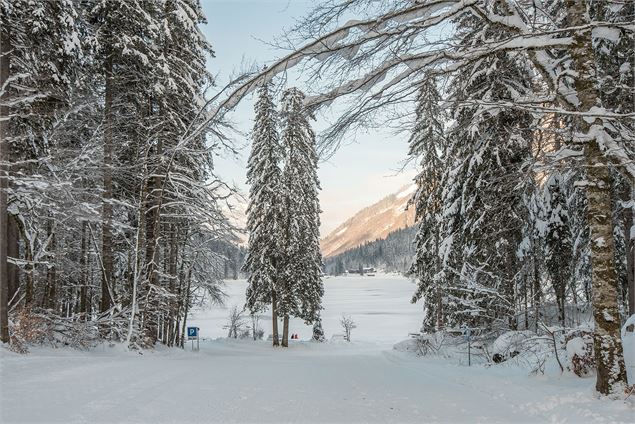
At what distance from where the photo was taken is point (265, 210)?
27109mm

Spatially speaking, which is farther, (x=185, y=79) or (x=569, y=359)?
(x=185, y=79)

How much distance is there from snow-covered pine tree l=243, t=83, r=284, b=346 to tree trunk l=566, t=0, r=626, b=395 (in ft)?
72.3

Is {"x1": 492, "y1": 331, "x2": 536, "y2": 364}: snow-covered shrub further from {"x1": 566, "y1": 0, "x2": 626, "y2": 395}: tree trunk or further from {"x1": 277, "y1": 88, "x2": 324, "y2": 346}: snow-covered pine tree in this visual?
{"x1": 277, "y1": 88, "x2": 324, "y2": 346}: snow-covered pine tree

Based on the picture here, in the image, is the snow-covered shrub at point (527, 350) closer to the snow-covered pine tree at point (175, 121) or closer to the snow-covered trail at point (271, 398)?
the snow-covered trail at point (271, 398)

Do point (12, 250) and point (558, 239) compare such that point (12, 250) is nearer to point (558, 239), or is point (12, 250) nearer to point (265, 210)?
point (558, 239)

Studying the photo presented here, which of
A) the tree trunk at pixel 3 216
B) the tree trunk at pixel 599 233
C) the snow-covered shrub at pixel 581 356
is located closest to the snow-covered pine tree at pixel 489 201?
the snow-covered shrub at pixel 581 356

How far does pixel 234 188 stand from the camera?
1367 cm

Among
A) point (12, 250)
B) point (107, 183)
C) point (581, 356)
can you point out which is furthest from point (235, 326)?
point (581, 356)

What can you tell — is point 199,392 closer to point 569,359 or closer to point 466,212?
point 569,359

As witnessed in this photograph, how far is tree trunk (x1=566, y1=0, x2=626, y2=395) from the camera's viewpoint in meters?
5.11

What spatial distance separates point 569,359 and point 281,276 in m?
22.1

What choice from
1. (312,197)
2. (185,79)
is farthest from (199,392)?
(312,197)

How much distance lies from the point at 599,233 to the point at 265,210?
74.5 feet

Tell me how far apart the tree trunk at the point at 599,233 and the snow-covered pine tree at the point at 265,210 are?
72.3 feet
